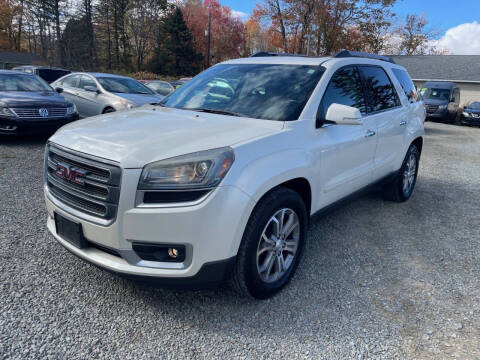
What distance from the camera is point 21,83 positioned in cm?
804

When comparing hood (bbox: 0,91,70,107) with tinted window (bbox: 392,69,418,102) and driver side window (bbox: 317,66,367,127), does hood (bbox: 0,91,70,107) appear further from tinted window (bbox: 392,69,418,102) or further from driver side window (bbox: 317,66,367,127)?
tinted window (bbox: 392,69,418,102)

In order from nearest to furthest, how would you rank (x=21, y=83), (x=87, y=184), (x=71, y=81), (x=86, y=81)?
(x=87, y=184), (x=21, y=83), (x=86, y=81), (x=71, y=81)

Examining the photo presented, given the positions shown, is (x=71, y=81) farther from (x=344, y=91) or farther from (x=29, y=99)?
(x=344, y=91)

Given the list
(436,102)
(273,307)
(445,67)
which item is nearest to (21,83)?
(273,307)

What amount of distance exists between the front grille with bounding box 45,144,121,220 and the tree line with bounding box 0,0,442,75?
3511 centimetres

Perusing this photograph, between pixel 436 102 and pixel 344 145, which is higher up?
pixel 436 102

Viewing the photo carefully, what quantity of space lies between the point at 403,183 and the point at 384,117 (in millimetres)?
1407

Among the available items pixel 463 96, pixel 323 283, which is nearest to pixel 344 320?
pixel 323 283

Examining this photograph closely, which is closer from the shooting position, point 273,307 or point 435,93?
point 273,307

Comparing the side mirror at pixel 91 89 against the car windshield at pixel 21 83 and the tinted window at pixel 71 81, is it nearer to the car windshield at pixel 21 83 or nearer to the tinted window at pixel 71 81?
the car windshield at pixel 21 83

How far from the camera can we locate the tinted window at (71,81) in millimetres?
9755

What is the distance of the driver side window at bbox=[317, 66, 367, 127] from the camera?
320 cm

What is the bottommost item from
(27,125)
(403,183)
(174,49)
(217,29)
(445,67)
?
(403,183)

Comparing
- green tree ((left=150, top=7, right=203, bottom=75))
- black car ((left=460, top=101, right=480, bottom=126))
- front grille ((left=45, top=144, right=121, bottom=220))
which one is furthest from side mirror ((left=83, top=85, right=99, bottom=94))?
green tree ((left=150, top=7, right=203, bottom=75))
